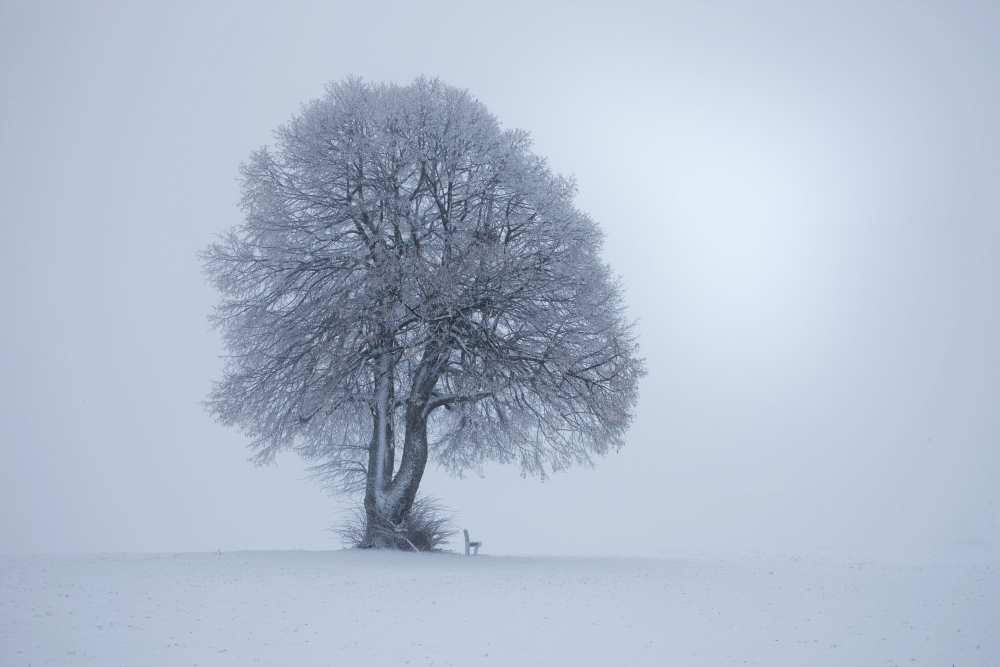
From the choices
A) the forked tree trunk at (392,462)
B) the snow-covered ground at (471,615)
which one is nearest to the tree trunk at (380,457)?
the forked tree trunk at (392,462)

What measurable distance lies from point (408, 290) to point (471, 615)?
7.82m

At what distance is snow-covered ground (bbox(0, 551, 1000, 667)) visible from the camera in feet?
24.5

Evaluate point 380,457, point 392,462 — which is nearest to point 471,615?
point 380,457

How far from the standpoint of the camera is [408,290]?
1523cm

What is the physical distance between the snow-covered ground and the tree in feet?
13.3

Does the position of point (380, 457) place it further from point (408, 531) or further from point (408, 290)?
point (408, 290)

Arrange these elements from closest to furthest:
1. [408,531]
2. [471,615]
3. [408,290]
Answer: [471,615] < [408,290] < [408,531]

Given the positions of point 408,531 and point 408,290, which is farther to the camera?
point 408,531

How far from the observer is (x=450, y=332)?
52.2 ft

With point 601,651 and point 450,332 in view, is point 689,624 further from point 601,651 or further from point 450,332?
point 450,332

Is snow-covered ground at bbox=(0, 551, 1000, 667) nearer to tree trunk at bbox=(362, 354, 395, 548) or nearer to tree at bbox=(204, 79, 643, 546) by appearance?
tree trunk at bbox=(362, 354, 395, 548)

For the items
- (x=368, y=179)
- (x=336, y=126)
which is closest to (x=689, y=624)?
(x=368, y=179)

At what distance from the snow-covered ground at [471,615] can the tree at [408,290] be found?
13.3 feet

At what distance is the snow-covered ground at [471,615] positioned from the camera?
7.45 m
